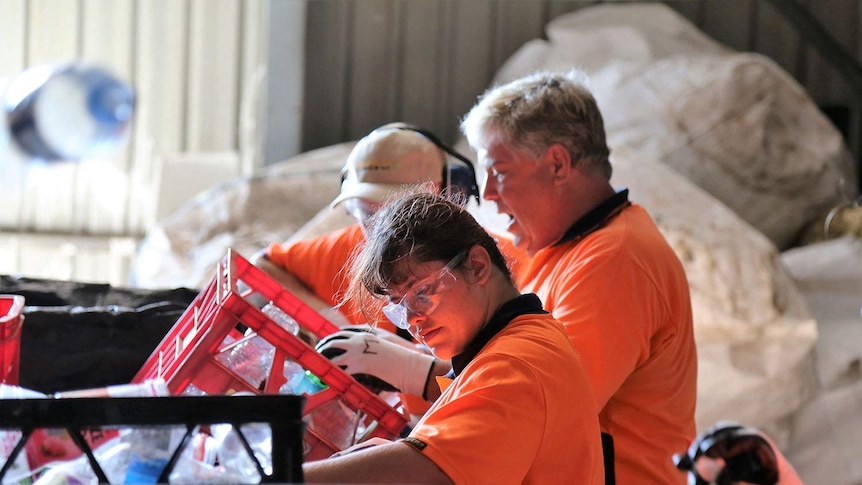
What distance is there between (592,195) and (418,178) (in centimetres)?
35

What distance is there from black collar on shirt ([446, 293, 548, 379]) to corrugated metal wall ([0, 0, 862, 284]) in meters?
4.13

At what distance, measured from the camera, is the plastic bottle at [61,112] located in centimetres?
462

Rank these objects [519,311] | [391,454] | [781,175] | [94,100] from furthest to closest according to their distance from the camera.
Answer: [94,100], [781,175], [519,311], [391,454]

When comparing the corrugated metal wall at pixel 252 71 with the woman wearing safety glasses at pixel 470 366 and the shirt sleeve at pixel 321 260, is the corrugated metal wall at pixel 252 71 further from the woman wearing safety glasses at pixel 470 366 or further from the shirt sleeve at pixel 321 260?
the woman wearing safety glasses at pixel 470 366

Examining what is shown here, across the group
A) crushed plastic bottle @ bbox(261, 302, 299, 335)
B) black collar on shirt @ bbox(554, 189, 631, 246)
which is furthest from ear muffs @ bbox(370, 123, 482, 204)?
crushed plastic bottle @ bbox(261, 302, 299, 335)

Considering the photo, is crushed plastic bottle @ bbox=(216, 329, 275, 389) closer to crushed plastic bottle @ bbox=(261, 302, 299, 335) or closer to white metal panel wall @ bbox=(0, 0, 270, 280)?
crushed plastic bottle @ bbox=(261, 302, 299, 335)

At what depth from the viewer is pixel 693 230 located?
3875 mm

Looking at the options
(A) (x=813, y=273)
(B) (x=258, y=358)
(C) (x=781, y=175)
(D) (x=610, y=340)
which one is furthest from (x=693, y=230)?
(B) (x=258, y=358)

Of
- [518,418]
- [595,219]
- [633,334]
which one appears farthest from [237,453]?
[595,219]

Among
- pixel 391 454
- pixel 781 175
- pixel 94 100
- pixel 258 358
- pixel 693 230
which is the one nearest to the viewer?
pixel 391 454

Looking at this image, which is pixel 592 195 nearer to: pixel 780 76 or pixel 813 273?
pixel 813 273

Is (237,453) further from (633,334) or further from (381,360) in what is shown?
(633,334)

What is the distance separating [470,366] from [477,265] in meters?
0.17

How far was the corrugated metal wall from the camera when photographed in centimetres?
555
